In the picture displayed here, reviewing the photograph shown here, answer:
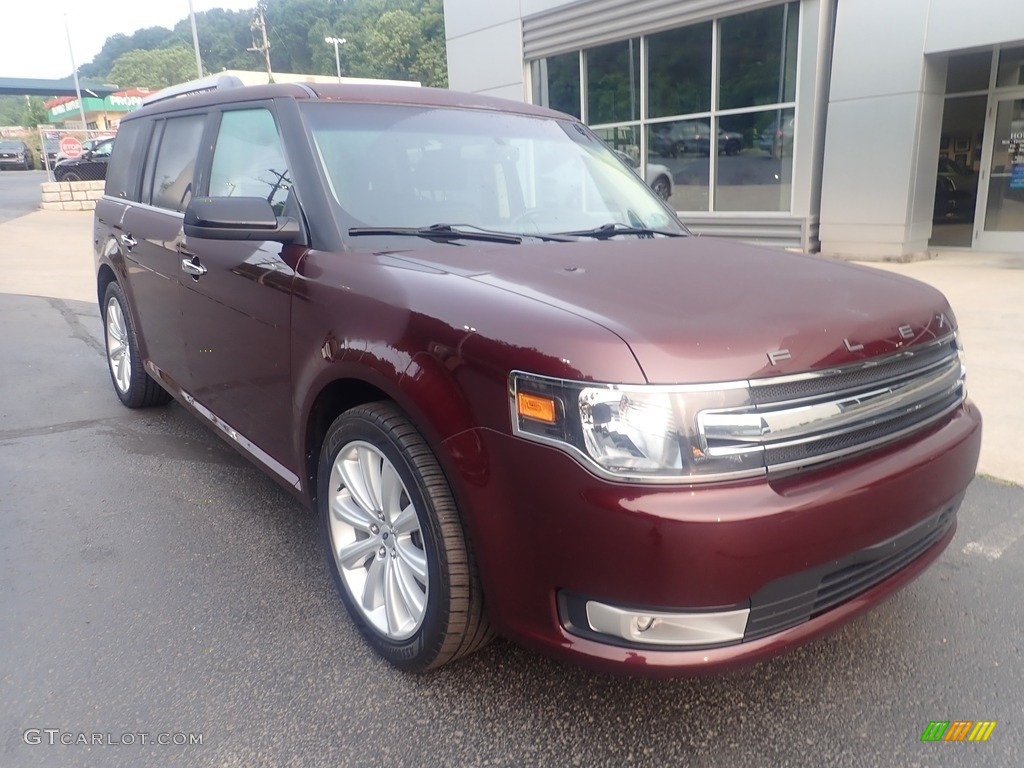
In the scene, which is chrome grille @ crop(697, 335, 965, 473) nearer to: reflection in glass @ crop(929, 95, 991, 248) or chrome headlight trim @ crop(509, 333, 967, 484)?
chrome headlight trim @ crop(509, 333, 967, 484)

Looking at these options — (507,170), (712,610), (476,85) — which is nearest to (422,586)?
(712,610)

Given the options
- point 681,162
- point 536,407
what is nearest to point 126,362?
point 536,407

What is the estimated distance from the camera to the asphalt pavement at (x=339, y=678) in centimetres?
221

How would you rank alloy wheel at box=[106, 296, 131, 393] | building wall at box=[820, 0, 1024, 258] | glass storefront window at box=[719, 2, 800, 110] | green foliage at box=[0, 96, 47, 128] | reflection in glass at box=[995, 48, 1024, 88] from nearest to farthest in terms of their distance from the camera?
alloy wheel at box=[106, 296, 131, 393] < building wall at box=[820, 0, 1024, 258] < reflection in glass at box=[995, 48, 1024, 88] < glass storefront window at box=[719, 2, 800, 110] < green foliage at box=[0, 96, 47, 128]

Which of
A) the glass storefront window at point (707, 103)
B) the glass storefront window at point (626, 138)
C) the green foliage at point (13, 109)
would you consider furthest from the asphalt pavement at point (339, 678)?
the green foliage at point (13, 109)

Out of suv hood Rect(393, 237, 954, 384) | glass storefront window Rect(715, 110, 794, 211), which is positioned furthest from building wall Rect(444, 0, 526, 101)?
suv hood Rect(393, 237, 954, 384)

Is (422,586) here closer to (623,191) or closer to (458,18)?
(623,191)

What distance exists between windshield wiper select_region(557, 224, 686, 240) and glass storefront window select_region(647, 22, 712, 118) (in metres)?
10.4

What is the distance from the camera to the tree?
9394 centimetres

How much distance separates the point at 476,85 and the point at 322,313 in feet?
49.4

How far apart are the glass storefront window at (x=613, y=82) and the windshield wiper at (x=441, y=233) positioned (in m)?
12.0

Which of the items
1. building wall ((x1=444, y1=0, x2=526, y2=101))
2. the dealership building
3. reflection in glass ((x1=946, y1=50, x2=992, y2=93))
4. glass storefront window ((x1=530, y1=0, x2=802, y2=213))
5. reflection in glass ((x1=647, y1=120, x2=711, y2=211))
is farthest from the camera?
building wall ((x1=444, y1=0, x2=526, y2=101))

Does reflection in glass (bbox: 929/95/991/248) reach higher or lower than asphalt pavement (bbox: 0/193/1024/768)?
higher

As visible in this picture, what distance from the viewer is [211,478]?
416cm
